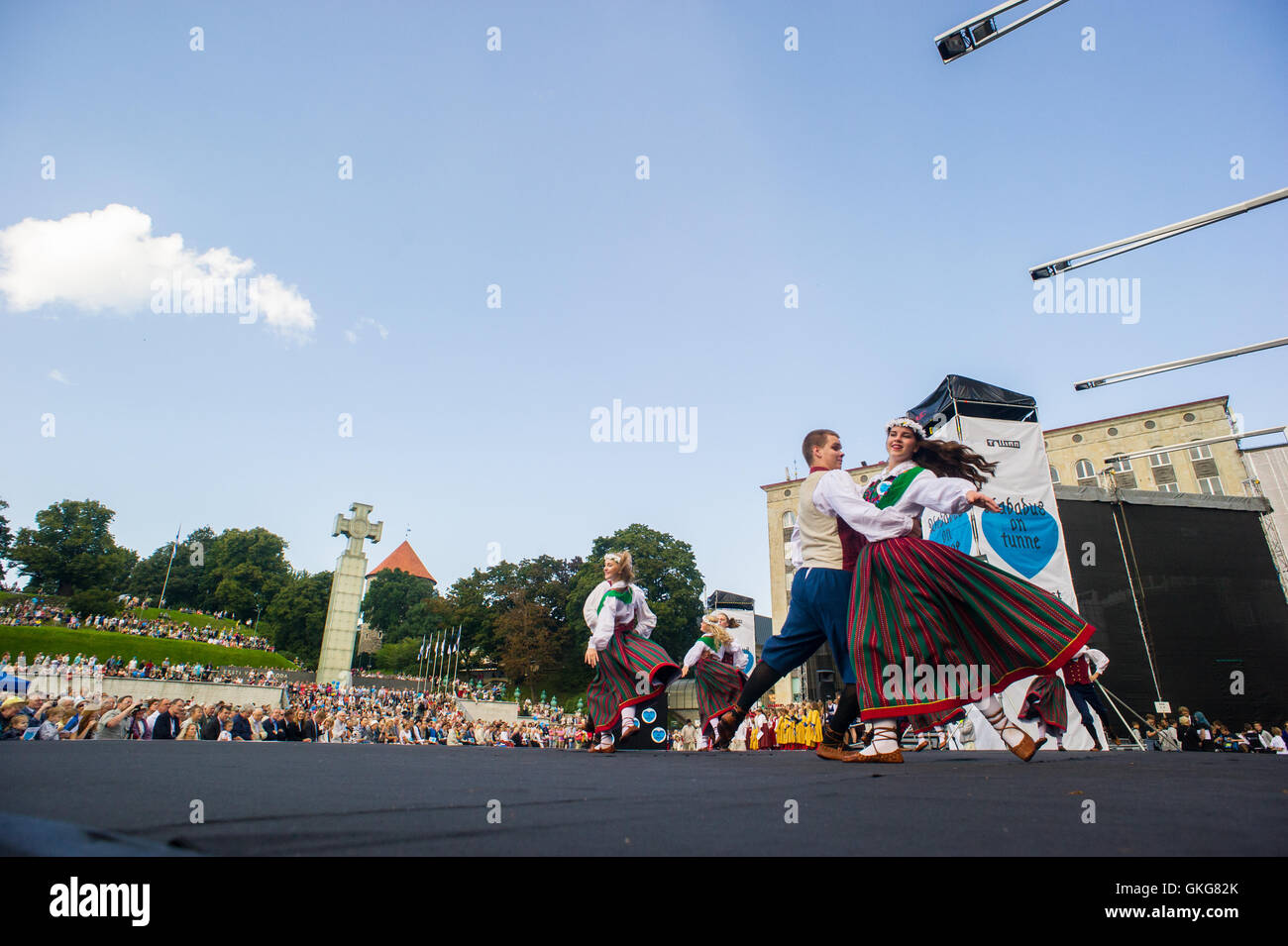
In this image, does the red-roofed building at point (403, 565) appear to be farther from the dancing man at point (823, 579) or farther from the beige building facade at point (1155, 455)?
the dancing man at point (823, 579)

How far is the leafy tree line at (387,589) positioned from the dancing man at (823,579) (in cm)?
3320

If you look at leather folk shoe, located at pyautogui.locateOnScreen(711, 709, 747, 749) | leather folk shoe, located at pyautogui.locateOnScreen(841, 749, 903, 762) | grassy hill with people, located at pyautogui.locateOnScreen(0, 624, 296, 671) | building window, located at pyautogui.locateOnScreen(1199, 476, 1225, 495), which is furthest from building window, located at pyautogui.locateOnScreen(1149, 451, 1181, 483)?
grassy hill with people, located at pyautogui.locateOnScreen(0, 624, 296, 671)

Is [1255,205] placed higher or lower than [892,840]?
higher

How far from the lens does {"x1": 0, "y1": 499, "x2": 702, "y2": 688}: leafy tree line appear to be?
40438 mm

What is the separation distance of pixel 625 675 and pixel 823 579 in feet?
7.97

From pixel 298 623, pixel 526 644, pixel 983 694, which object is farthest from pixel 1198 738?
pixel 298 623

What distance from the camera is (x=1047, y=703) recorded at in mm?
7207

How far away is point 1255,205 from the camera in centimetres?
710

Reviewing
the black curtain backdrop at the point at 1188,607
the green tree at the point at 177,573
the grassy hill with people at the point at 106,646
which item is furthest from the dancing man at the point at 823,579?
the green tree at the point at 177,573

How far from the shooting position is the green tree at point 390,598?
230 ft

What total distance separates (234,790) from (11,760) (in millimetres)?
1998
